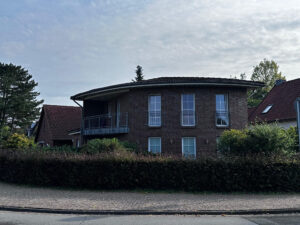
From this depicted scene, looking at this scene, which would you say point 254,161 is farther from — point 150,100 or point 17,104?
point 17,104

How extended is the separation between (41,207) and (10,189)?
397 cm

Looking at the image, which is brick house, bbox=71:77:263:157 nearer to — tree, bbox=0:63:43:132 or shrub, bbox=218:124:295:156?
shrub, bbox=218:124:295:156

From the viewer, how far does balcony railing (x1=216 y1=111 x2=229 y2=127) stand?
63.9 feet

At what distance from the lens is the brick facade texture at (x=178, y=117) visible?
62.6 ft

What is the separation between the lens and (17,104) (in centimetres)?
4194

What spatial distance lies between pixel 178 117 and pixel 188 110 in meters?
0.79

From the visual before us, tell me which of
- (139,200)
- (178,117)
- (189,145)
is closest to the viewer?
(139,200)

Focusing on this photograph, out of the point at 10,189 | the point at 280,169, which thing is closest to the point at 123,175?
the point at 10,189

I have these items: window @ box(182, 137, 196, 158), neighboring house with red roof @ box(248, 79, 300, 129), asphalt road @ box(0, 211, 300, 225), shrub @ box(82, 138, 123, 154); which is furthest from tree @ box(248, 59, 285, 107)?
asphalt road @ box(0, 211, 300, 225)

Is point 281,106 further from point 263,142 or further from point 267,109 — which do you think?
point 263,142

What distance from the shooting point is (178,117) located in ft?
63.4

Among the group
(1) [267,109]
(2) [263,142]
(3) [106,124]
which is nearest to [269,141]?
(2) [263,142]

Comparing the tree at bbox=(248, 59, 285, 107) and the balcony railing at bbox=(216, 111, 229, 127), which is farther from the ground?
the tree at bbox=(248, 59, 285, 107)

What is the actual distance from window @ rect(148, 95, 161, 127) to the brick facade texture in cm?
25
